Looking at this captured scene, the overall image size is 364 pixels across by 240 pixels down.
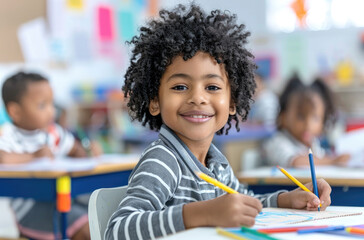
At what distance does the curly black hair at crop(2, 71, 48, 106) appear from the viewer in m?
2.34

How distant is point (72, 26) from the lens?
226 inches

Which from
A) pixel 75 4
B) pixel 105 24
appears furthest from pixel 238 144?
pixel 105 24

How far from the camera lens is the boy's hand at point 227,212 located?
735 mm

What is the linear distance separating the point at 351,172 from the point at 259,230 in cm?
125

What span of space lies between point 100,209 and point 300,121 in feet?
5.66

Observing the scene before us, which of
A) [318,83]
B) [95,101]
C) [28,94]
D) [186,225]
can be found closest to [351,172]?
[318,83]

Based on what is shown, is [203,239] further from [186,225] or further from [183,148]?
[183,148]

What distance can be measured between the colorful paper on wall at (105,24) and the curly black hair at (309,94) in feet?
12.7

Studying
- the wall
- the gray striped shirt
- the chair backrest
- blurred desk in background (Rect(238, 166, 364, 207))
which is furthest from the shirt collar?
the wall

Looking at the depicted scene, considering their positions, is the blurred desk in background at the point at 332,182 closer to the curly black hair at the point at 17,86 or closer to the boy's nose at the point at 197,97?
the boy's nose at the point at 197,97

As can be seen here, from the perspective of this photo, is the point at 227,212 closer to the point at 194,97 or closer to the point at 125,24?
the point at 194,97

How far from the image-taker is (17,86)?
7.73 ft

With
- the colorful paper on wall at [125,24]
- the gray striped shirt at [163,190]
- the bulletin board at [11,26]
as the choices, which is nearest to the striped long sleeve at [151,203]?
the gray striped shirt at [163,190]

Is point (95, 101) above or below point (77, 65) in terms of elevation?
below
